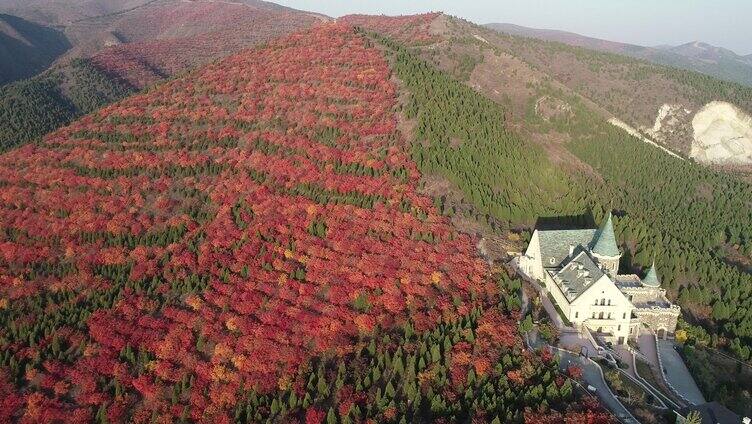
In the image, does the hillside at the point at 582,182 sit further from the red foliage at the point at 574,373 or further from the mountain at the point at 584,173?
the red foliage at the point at 574,373

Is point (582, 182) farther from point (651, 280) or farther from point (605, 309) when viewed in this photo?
point (605, 309)

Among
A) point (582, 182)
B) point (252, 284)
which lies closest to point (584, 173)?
point (582, 182)

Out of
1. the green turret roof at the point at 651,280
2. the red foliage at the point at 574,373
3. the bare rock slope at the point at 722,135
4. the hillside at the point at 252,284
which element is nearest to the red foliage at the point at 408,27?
the hillside at the point at 252,284

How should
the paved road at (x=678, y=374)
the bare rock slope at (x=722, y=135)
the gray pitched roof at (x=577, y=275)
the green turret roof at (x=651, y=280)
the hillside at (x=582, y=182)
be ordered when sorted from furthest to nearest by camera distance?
1. the bare rock slope at (x=722, y=135)
2. the hillside at (x=582, y=182)
3. the green turret roof at (x=651, y=280)
4. the gray pitched roof at (x=577, y=275)
5. the paved road at (x=678, y=374)

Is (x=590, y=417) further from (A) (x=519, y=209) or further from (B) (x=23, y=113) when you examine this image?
(B) (x=23, y=113)

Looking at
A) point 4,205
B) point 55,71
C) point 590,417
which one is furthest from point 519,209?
point 55,71
